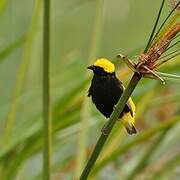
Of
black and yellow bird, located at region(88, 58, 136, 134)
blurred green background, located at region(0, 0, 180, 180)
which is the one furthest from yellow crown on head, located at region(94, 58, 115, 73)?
blurred green background, located at region(0, 0, 180, 180)

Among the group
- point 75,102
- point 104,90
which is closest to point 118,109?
point 104,90

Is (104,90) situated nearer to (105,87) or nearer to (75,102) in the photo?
(105,87)

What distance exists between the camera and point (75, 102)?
1.15 metres

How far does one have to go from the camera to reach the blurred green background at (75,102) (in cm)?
97

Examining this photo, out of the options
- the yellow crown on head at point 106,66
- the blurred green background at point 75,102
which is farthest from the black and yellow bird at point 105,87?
the blurred green background at point 75,102

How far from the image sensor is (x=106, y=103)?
1.89ft

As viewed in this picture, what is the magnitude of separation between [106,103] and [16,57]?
1.48m

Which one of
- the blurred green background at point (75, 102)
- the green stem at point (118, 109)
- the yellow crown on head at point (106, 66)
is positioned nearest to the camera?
the green stem at point (118, 109)

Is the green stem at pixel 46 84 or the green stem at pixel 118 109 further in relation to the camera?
the green stem at pixel 46 84

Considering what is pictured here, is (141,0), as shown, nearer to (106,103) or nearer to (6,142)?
(6,142)

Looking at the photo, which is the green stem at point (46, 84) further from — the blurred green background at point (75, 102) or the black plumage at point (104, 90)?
the blurred green background at point (75, 102)

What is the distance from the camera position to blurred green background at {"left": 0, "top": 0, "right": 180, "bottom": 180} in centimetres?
97

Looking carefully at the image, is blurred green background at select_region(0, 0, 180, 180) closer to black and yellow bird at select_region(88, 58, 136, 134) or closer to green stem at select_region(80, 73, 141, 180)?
black and yellow bird at select_region(88, 58, 136, 134)

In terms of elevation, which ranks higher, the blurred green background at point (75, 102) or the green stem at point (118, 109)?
the green stem at point (118, 109)
